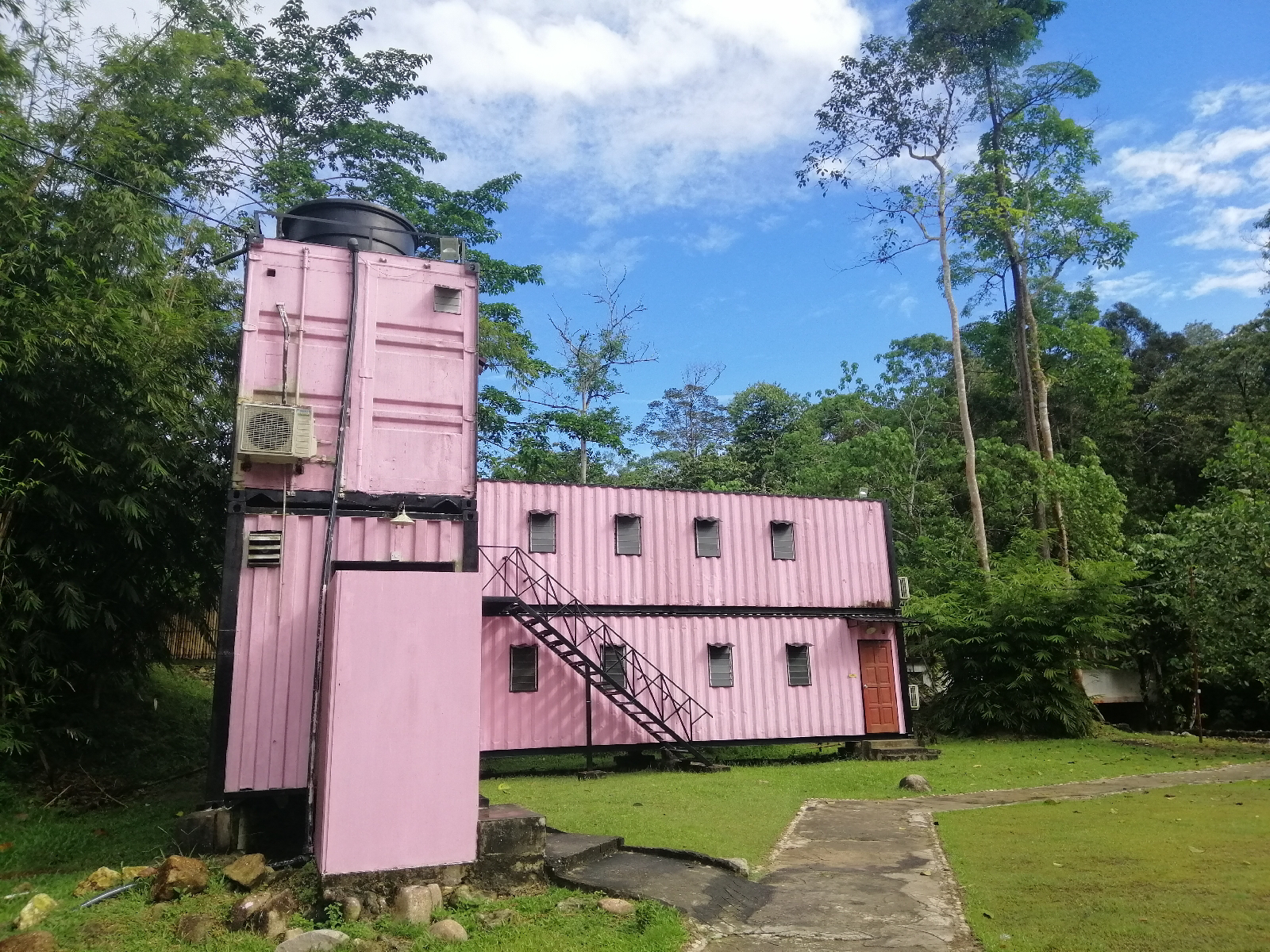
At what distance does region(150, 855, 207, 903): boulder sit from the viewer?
6.23m

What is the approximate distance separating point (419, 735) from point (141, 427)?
21.5ft

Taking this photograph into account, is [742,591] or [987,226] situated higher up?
[987,226]

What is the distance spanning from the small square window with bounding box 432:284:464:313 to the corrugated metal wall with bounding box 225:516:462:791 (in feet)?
8.56

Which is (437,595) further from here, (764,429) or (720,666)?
(764,429)

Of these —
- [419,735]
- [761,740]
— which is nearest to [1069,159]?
[761,740]

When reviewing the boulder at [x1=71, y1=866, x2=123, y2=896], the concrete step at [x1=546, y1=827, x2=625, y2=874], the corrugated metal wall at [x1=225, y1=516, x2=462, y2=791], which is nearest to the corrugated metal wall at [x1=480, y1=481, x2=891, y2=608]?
the corrugated metal wall at [x1=225, y1=516, x2=462, y2=791]

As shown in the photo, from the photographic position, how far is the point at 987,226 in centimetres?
2438

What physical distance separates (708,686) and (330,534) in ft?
27.2

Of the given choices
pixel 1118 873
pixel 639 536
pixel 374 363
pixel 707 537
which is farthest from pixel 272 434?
pixel 707 537

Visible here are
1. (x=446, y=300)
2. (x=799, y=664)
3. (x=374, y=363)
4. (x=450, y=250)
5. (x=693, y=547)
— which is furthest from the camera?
(x=799, y=664)

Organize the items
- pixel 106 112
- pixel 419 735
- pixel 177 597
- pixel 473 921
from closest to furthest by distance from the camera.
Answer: pixel 473 921
pixel 419 735
pixel 106 112
pixel 177 597

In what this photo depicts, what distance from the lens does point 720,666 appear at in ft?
49.3

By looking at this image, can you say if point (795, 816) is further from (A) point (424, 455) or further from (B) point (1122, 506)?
(B) point (1122, 506)

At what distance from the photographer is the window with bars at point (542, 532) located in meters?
14.5
